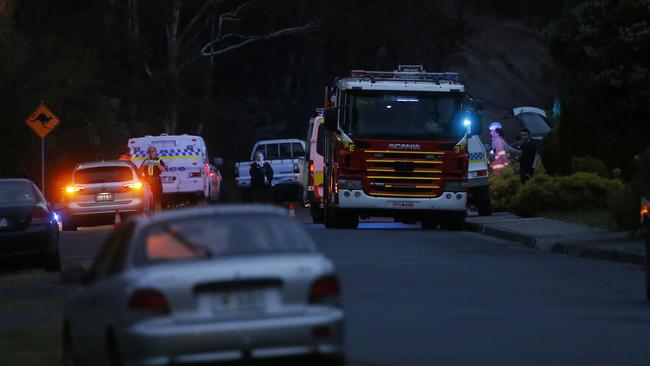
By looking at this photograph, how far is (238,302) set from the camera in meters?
10.7

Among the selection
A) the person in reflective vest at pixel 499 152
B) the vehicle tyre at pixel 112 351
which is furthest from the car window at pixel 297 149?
the vehicle tyre at pixel 112 351

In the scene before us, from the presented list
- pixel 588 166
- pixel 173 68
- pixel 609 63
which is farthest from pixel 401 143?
pixel 173 68

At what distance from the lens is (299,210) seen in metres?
52.3

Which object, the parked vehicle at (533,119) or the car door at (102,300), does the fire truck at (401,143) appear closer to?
the car door at (102,300)

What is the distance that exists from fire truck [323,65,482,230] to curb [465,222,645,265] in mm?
1544

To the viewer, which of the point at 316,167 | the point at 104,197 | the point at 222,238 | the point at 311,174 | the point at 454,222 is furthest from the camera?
the point at 311,174

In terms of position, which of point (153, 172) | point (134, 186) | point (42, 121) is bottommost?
point (134, 186)

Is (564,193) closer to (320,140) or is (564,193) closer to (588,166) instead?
(588,166)

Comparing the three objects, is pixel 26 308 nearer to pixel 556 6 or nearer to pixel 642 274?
pixel 642 274

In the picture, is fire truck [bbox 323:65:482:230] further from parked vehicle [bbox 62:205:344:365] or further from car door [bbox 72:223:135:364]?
parked vehicle [bbox 62:205:344:365]

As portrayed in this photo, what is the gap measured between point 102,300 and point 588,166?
91.1ft

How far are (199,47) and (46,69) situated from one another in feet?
52.8

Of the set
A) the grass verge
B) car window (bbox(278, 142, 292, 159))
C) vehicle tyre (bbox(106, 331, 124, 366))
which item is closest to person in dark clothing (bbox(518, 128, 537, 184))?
the grass verge

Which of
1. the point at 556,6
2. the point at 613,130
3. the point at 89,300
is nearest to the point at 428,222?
the point at 613,130
